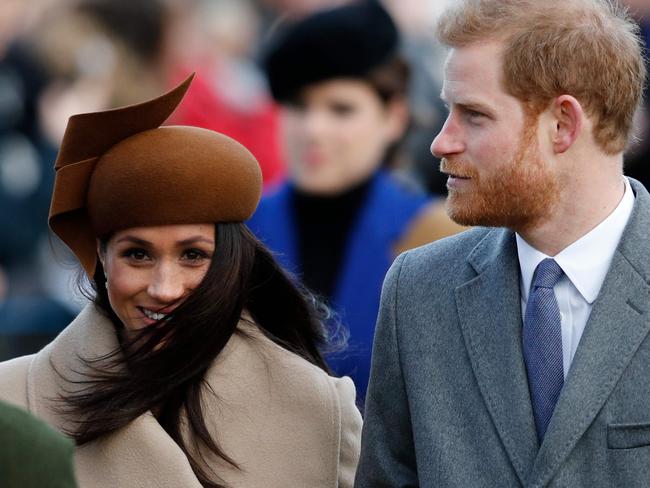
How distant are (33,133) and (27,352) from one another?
58.1 inches

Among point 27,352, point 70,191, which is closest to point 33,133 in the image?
point 27,352

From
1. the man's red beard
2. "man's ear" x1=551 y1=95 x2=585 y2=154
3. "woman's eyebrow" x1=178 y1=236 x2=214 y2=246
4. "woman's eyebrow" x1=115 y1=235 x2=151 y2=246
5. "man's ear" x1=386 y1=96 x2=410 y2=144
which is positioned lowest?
"man's ear" x1=386 y1=96 x2=410 y2=144

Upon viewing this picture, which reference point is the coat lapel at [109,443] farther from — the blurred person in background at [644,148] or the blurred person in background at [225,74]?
the blurred person in background at [644,148]

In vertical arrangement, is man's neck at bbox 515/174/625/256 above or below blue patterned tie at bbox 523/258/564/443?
above

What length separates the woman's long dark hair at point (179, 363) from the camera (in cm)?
410

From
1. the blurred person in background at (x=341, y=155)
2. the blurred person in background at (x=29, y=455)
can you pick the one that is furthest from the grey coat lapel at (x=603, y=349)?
the blurred person in background at (x=341, y=155)

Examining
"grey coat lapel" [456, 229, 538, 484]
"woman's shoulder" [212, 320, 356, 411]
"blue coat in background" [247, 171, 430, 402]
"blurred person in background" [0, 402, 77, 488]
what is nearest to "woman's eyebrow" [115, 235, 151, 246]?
"woman's shoulder" [212, 320, 356, 411]

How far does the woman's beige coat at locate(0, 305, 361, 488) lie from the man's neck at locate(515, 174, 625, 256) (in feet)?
2.91

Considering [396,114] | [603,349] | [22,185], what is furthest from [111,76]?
[603,349]

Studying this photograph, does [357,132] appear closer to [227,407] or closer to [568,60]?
[227,407]

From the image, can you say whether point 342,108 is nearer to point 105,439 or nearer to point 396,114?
point 396,114

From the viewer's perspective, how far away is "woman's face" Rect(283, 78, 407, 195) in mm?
6562

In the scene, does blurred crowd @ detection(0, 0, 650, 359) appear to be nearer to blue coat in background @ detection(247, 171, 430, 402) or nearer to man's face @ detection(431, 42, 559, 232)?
blue coat in background @ detection(247, 171, 430, 402)

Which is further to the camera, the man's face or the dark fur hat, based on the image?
the dark fur hat
